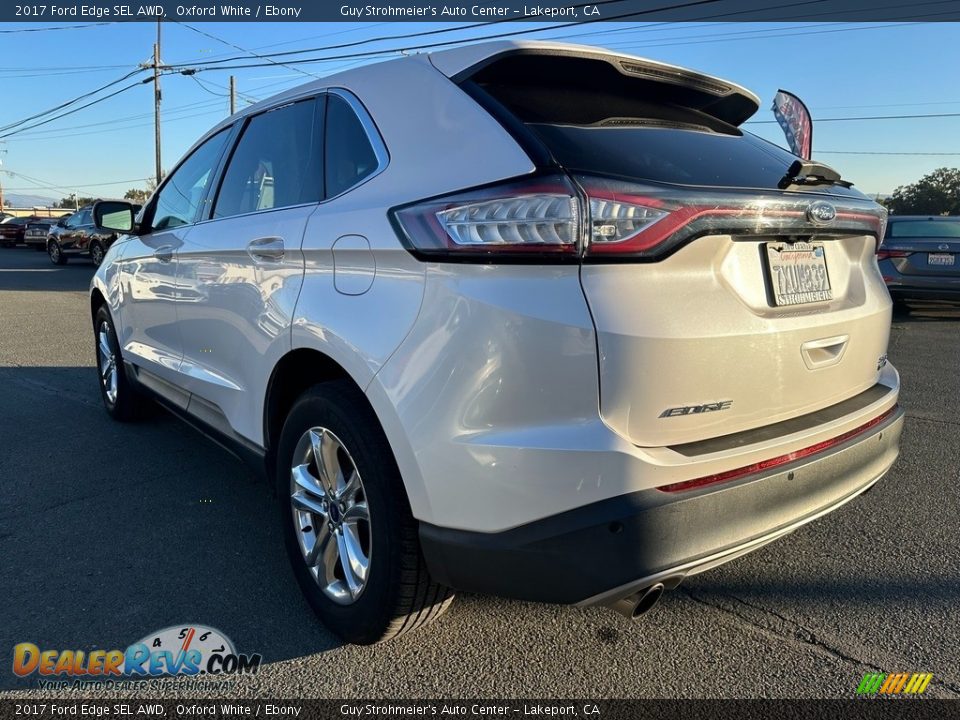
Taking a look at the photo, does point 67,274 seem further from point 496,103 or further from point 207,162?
point 496,103

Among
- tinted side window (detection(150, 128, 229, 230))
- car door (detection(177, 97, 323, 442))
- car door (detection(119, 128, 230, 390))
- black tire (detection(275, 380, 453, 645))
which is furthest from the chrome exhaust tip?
tinted side window (detection(150, 128, 229, 230))

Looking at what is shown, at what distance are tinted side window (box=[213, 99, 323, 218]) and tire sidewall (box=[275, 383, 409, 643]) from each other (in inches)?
31.4

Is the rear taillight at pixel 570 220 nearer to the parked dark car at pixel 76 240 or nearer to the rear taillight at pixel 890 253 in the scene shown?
the rear taillight at pixel 890 253

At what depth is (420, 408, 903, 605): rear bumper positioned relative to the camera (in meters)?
1.76

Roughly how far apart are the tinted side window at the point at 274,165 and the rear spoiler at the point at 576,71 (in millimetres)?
700

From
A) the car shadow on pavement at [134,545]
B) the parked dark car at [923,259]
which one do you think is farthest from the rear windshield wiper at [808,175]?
the parked dark car at [923,259]

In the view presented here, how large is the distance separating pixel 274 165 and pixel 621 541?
2186mm

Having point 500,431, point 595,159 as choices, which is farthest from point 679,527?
point 595,159

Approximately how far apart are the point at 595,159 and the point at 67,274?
62.8 ft

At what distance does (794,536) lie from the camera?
309 cm

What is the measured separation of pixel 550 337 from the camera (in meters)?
1.75

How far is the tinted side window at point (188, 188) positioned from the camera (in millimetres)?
3654

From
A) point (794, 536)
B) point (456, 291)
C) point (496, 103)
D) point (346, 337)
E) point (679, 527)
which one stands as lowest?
point (794, 536)

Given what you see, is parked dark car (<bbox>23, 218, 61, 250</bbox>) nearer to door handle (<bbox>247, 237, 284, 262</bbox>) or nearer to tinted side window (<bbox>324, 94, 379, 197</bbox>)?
door handle (<bbox>247, 237, 284, 262</bbox>)
